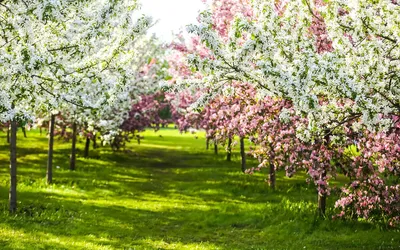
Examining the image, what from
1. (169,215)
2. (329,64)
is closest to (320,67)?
(329,64)

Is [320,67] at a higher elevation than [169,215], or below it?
higher

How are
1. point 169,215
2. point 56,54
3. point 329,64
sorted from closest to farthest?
1. point 329,64
2. point 56,54
3. point 169,215

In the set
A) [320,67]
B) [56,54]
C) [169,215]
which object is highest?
[56,54]

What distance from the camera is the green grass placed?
46.3 ft

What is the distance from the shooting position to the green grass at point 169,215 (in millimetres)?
14102

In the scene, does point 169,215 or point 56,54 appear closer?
point 56,54

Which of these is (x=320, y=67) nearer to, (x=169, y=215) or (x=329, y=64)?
(x=329, y=64)

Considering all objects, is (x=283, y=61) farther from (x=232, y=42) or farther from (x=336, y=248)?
(x=336, y=248)

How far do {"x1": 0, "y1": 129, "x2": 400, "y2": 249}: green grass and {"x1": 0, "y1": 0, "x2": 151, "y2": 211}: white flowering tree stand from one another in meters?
4.26

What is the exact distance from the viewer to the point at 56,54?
1133cm

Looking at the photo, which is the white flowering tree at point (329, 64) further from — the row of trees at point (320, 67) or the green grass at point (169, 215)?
Answer: the green grass at point (169, 215)

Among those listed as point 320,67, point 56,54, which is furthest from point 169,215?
point 320,67

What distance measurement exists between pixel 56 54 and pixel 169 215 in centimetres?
899

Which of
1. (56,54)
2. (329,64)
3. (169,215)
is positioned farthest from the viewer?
(169,215)
